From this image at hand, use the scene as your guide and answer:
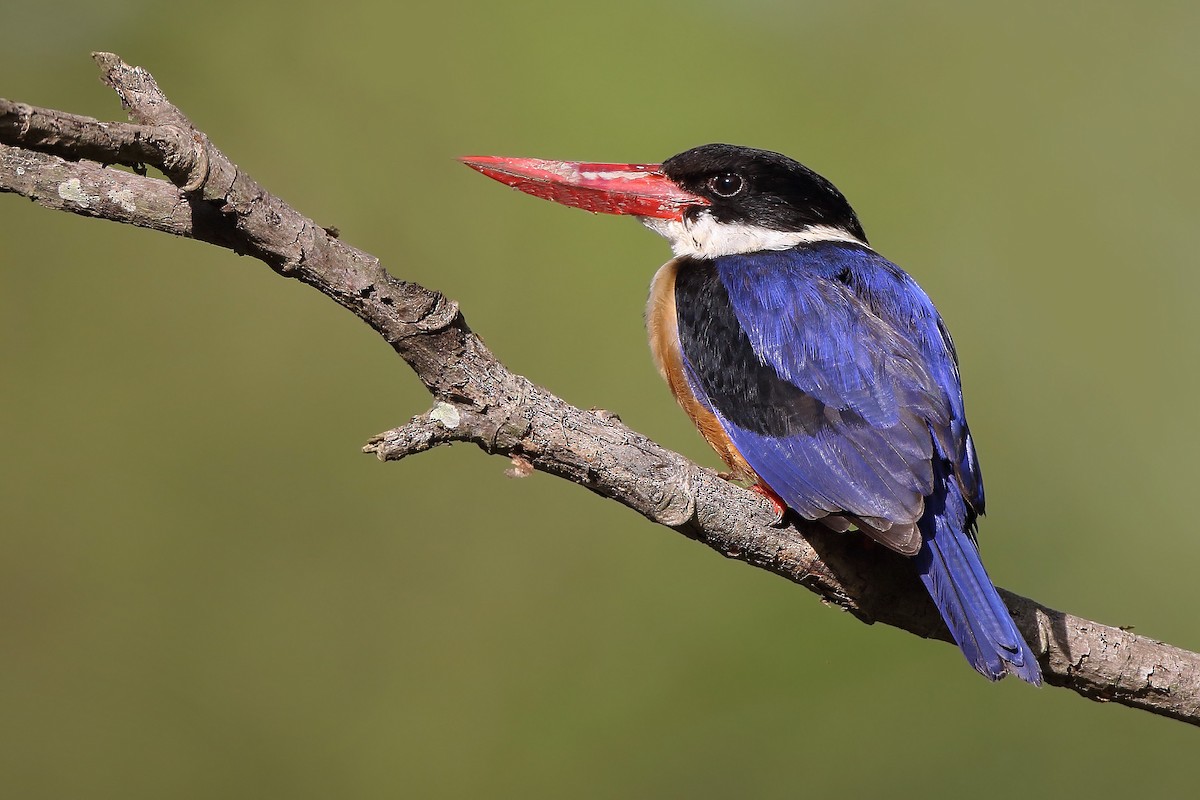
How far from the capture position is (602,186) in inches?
121

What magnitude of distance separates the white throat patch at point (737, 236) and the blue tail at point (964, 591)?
0.92 meters

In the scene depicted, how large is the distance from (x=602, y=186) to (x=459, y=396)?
1299 millimetres

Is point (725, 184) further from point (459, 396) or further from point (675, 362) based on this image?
point (459, 396)

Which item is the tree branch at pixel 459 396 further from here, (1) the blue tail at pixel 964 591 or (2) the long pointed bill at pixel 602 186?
(2) the long pointed bill at pixel 602 186

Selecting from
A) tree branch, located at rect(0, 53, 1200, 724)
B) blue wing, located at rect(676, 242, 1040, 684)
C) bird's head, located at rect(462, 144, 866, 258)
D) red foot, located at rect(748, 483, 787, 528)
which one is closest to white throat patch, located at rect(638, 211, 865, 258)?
bird's head, located at rect(462, 144, 866, 258)

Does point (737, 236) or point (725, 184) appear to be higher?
point (725, 184)

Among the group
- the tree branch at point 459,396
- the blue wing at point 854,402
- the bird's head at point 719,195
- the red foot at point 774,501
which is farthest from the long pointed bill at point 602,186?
Answer: the tree branch at point 459,396

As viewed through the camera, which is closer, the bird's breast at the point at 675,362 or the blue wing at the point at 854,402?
the blue wing at the point at 854,402

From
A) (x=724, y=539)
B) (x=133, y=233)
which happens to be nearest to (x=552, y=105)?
(x=133, y=233)

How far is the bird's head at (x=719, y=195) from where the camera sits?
10.00 ft

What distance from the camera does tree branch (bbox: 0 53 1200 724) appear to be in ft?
5.83

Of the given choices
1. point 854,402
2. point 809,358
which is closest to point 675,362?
point 809,358

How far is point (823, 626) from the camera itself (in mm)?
3742

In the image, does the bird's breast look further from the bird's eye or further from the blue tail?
the blue tail
